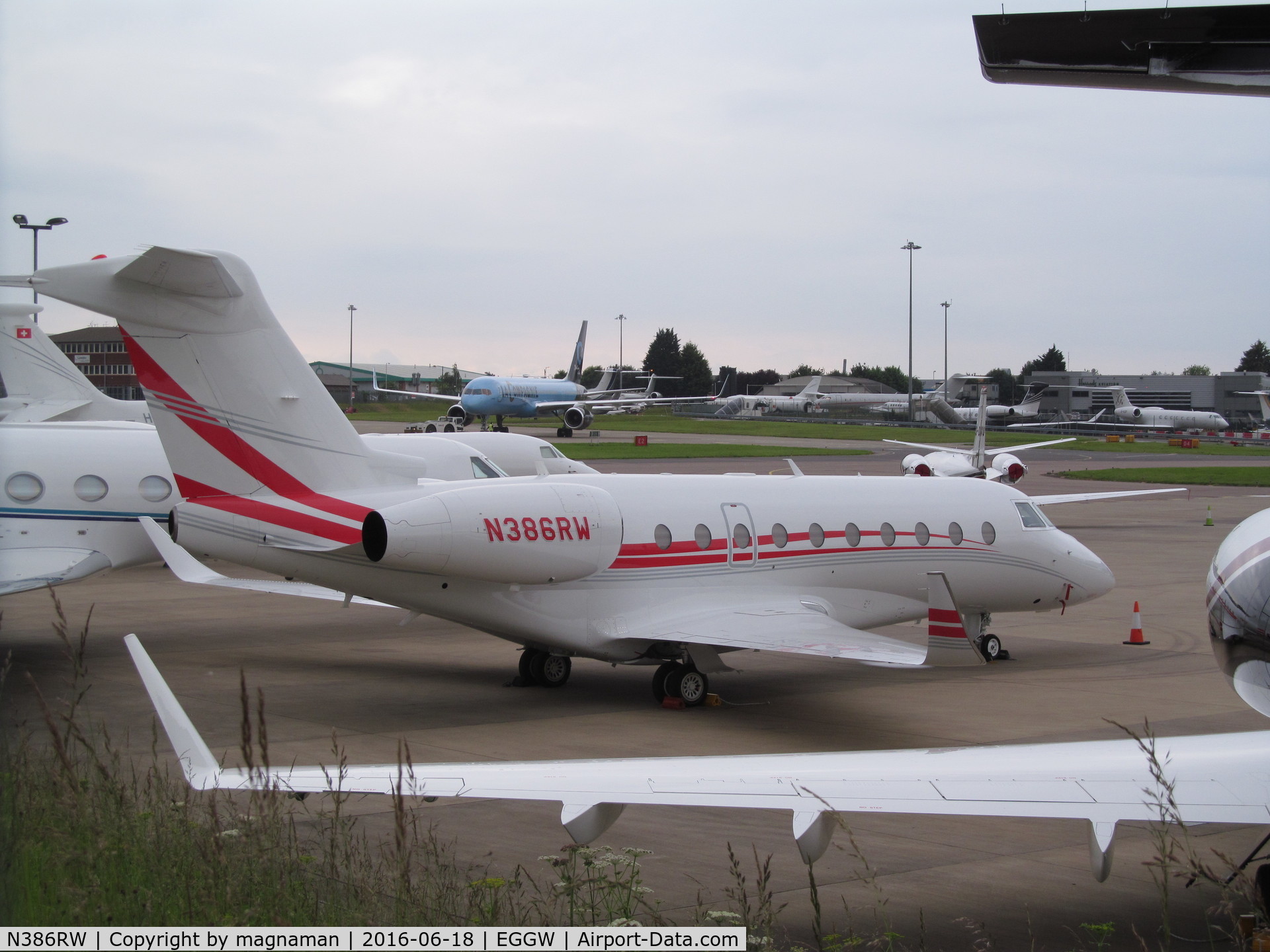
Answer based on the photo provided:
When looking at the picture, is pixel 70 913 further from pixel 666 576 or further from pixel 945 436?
pixel 945 436

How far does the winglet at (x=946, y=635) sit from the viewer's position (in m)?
9.29

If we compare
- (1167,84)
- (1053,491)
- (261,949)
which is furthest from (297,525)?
(1053,491)

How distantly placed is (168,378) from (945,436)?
2772 inches

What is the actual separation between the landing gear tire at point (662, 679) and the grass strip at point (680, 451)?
38.3m

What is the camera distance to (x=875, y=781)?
5219 mm

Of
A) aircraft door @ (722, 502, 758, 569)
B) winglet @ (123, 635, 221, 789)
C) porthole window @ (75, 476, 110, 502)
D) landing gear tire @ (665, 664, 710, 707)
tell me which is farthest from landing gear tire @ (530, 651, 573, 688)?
winglet @ (123, 635, 221, 789)

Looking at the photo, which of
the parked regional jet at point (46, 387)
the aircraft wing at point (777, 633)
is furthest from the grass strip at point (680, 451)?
the aircraft wing at point (777, 633)

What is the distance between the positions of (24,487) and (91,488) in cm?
80

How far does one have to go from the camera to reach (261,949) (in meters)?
3.96

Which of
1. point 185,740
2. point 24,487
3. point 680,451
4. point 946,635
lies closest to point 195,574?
point 24,487

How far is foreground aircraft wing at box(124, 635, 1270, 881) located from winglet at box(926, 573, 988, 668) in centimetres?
358

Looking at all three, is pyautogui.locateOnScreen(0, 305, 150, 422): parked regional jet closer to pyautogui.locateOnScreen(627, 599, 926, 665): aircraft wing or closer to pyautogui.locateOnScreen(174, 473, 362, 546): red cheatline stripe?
pyautogui.locateOnScreen(174, 473, 362, 546): red cheatline stripe

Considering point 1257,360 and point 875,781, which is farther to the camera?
point 1257,360

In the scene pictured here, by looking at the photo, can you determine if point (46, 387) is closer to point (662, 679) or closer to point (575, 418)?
point (662, 679)
